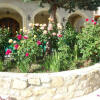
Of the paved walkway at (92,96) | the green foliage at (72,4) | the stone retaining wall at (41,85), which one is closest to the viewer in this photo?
the stone retaining wall at (41,85)

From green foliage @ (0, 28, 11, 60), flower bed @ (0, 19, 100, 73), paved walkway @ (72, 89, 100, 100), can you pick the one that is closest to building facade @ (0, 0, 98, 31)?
flower bed @ (0, 19, 100, 73)

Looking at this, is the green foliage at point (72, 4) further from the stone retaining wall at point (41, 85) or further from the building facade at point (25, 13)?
the building facade at point (25, 13)

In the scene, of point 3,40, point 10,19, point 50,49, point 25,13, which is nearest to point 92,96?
point 50,49

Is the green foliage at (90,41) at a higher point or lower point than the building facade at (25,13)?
lower

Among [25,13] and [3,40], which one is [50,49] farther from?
[25,13]

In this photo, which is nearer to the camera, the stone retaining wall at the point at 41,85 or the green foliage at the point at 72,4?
the stone retaining wall at the point at 41,85

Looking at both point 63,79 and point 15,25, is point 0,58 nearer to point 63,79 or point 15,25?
point 63,79

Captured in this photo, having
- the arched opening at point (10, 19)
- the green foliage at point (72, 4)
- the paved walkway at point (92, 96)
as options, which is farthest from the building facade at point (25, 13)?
the paved walkway at point (92, 96)

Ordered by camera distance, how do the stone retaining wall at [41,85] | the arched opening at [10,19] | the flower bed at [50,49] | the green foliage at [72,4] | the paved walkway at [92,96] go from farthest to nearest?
the arched opening at [10,19] → the green foliage at [72,4] → the flower bed at [50,49] → the paved walkway at [92,96] → the stone retaining wall at [41,85]

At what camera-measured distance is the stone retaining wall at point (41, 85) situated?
301cm

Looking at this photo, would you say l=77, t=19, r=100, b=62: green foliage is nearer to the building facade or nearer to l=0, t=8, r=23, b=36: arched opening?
the building facade

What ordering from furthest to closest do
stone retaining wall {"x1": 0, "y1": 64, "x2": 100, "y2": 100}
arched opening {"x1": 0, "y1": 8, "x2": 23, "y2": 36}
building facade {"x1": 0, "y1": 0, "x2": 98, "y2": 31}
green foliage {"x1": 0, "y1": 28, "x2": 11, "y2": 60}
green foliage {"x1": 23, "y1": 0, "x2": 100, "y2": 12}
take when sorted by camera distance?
1. arched opening {"x1": 0, "y1": 8, "x2": 23, "y2": 36}
2. building facade {"x1": 0, "y1": 0, "x2": 98, "y2": 31}
3. green foliage {"x1": 23, "y1": 0, "x2": 100, "y2": 12}
4. green foliage {"x1": 0, "y1": 28, "x2": 11, "y2": 60}
5. stone retaining wall {"x1": 0, "y1": 64, "x2": 100, "y2": 100}

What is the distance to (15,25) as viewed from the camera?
47.3ft

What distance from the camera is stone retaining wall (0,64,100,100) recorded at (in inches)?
118
